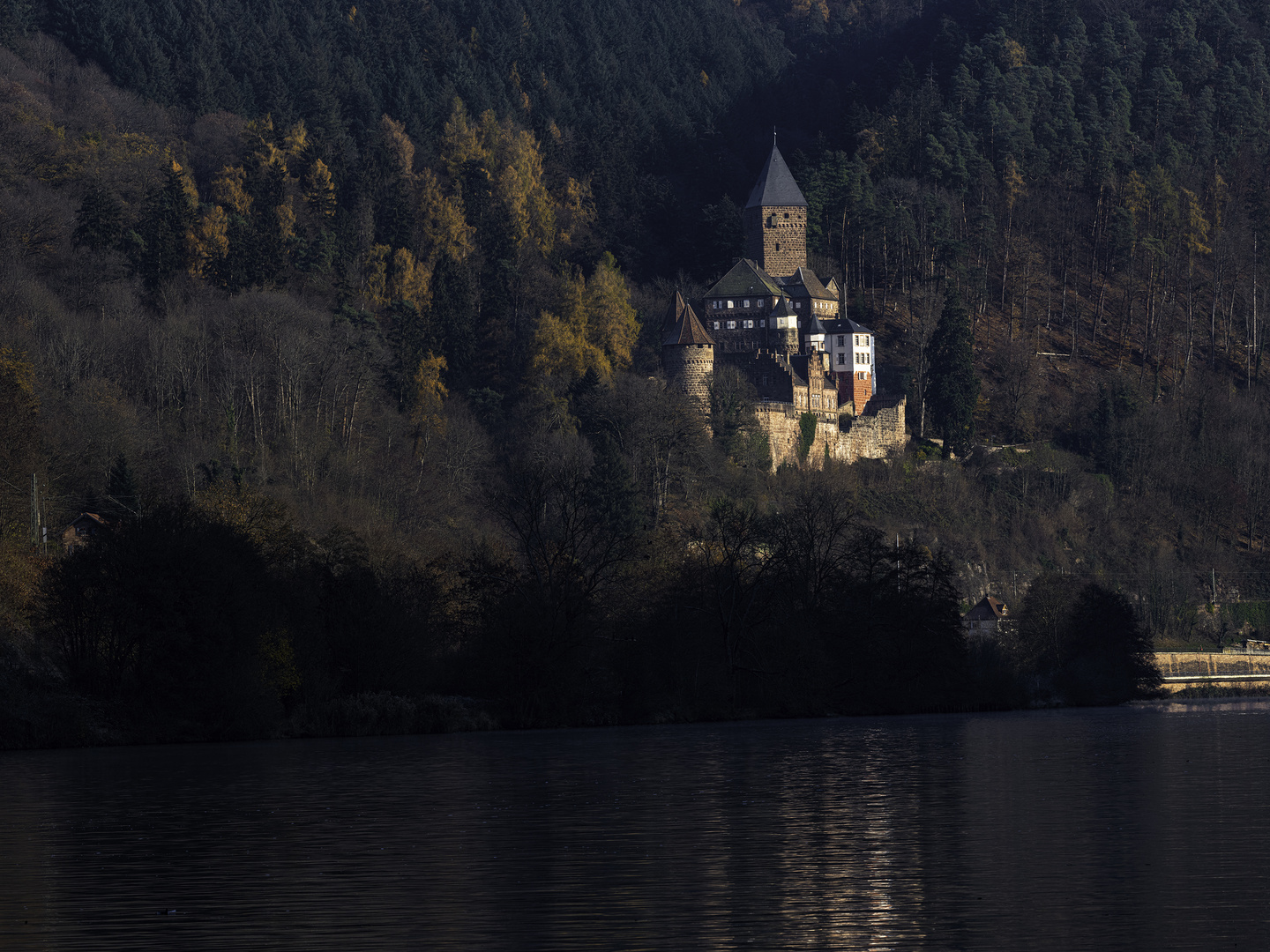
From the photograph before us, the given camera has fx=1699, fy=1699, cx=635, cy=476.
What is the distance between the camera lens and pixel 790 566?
61.9 metres

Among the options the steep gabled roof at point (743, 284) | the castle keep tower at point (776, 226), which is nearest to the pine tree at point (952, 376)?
the steep gabled roof at point (743, 284)

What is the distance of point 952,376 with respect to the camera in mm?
108875

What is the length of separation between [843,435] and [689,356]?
11216 millimetres

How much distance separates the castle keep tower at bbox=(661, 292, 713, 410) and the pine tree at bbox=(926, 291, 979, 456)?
14604 millimetres

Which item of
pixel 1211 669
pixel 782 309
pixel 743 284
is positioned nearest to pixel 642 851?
pixel 1211 669

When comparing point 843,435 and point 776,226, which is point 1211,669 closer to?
point 843,435

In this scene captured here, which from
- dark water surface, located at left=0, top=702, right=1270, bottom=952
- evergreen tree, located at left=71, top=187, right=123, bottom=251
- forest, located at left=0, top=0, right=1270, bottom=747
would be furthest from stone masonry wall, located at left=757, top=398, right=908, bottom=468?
dark water surface, located at left=0, top=702, right=1270, bottom=952

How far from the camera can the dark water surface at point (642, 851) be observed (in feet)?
54.1

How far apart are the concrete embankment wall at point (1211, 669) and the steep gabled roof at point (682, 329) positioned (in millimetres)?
37648

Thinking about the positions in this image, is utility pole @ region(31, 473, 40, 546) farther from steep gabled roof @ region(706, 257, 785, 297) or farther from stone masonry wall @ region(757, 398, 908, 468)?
steep gabled roof @ region(706, 257, 785, 297)

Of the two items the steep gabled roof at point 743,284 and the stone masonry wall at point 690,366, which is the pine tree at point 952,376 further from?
the stone masonry wall at point 690,366

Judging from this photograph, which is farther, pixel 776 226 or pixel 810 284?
pixel 776 226

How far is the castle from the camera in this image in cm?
10944

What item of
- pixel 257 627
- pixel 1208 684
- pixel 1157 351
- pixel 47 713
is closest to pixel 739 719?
pixel 257 627
